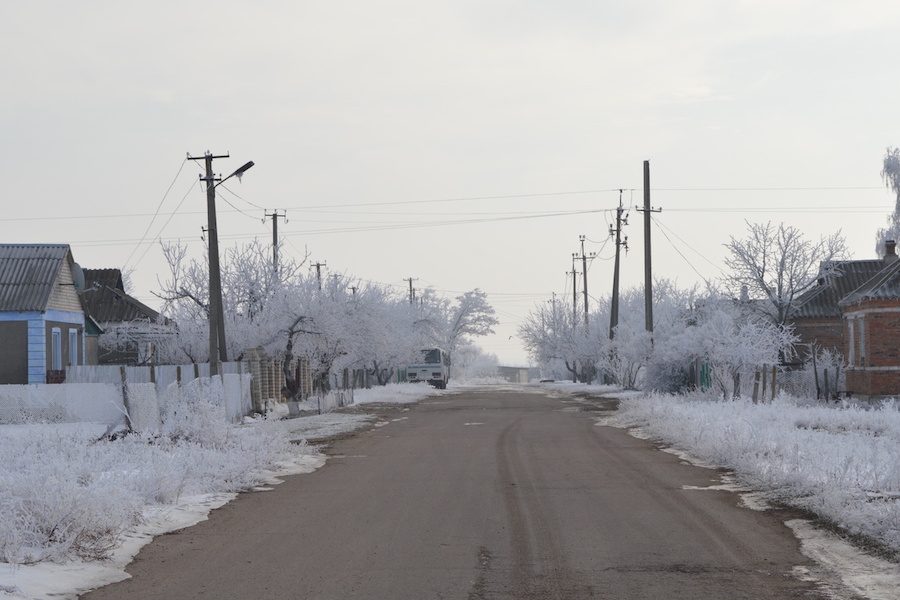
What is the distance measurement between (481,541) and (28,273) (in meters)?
28.7

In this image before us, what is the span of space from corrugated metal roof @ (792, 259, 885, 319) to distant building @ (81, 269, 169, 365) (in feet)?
106

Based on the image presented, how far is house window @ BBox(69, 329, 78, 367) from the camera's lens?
3772 cm

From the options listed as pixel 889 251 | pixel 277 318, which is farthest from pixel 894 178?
pixel 277 318

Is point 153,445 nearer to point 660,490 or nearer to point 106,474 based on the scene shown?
point 106,474

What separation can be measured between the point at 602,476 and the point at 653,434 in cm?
957

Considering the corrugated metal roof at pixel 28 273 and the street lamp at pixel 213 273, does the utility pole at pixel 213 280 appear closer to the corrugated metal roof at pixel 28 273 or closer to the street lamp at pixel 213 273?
the street lamp at pixel 213 273

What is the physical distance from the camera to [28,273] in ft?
115

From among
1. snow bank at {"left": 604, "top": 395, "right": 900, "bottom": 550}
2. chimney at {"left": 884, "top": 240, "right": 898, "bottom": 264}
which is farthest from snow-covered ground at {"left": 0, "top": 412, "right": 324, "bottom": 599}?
chimney at {"left": 884, "top": 240, "right": 898, "bottom": 264}

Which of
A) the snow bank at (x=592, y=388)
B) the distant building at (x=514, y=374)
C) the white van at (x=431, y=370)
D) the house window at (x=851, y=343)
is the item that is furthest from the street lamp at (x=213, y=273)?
the distant building at (x=514, y=374)

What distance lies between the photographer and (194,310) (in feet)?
151

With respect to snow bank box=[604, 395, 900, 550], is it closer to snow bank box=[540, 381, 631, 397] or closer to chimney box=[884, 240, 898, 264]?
chimney box=[884, 240, 898, 264]

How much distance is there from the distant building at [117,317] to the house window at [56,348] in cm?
969

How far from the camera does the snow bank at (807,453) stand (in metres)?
11.2

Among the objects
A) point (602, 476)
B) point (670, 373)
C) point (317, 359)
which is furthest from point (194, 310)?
point (602, 476)
